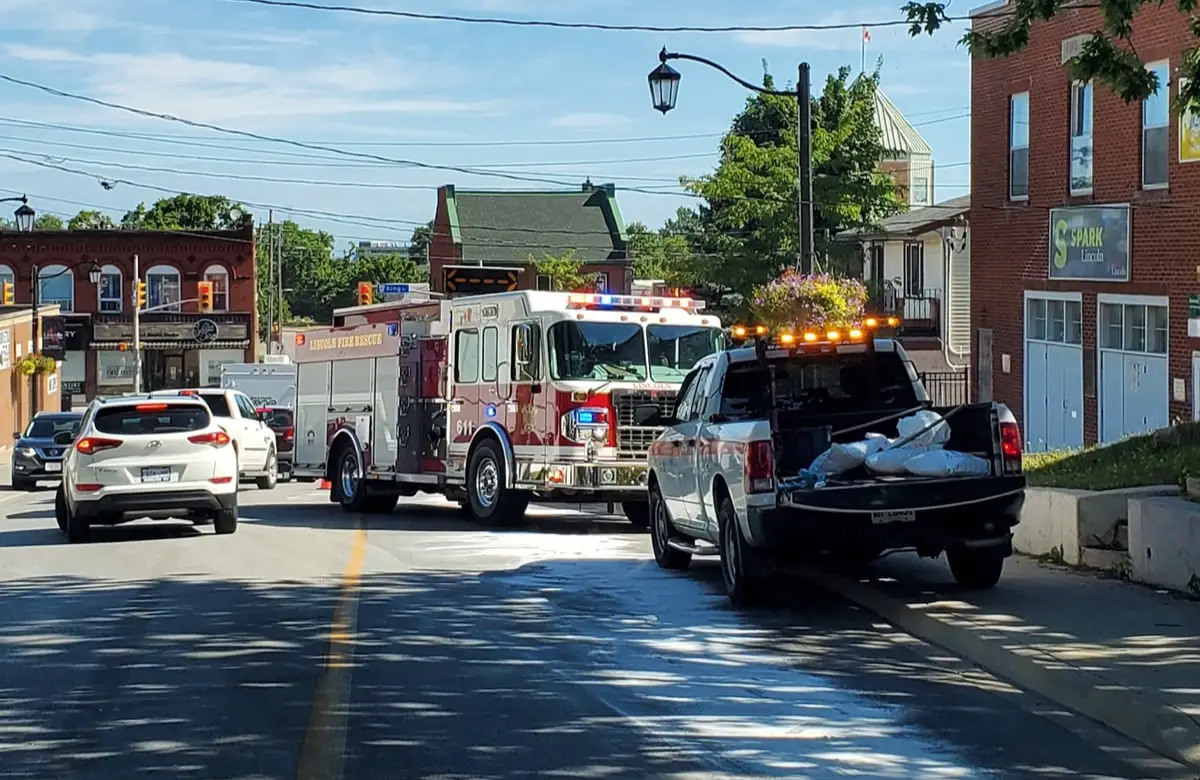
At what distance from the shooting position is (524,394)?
1988 centimetres

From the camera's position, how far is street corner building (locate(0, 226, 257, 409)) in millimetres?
72312

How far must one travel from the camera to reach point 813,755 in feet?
25.0

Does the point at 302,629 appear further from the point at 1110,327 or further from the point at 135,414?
the point at 1110,327

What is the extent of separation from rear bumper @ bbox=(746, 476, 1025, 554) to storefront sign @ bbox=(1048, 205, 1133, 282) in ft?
50.9

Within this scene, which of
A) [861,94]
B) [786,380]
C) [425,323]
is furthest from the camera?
[861,94]

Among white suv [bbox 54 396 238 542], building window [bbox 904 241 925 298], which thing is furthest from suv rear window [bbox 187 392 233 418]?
building window [bbox 904 241 925 298]

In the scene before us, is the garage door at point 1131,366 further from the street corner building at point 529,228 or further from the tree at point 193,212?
the tree at point 193,212

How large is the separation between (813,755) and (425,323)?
15606mm

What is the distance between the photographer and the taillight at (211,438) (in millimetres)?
19422

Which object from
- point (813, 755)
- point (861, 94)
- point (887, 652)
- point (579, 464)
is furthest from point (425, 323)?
point (861, 94)

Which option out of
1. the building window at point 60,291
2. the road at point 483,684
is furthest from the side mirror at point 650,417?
the building window at point 60,291

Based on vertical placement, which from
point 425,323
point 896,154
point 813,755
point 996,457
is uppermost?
point 896,154

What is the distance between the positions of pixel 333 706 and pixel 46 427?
97.0 ft

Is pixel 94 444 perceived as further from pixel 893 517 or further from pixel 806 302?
pixel 806 302
